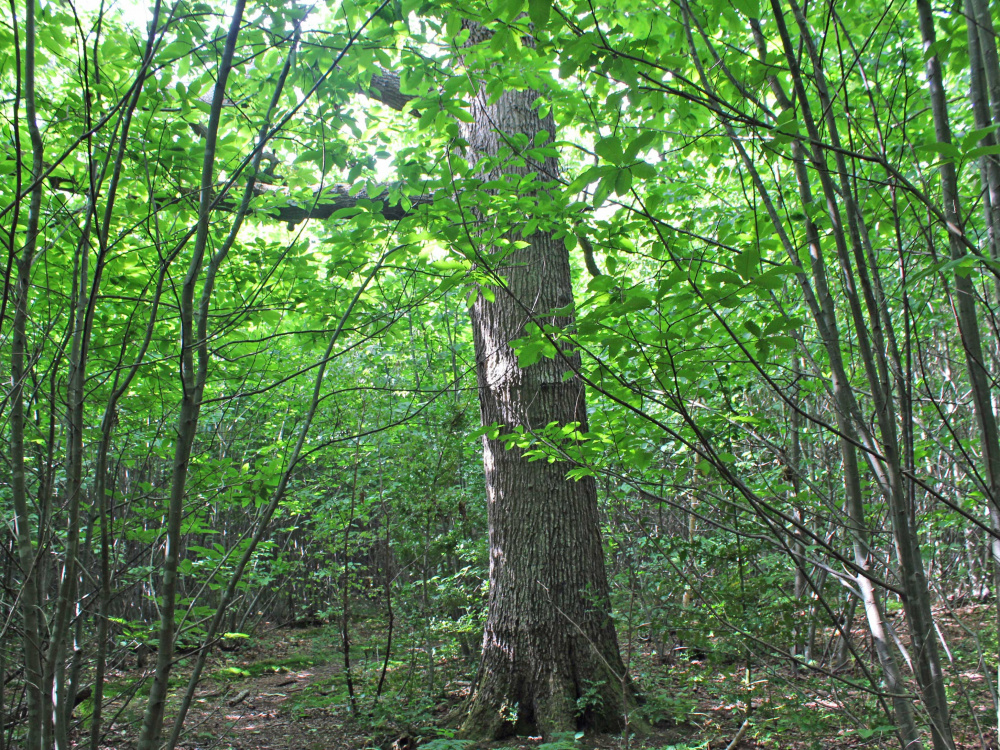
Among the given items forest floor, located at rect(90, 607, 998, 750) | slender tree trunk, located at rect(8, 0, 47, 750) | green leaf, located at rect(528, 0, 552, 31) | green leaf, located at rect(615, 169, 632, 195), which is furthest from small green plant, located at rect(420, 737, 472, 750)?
green leaf, located at rect(528, 0, 552, 31)

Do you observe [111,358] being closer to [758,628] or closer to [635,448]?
[635,448]

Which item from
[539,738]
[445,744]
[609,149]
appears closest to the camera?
[609,149]

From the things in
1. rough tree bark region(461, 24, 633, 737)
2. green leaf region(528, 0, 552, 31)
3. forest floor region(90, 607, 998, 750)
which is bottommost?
forest floor region(90, 607, 998, 750)

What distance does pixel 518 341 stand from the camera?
5.79 feet

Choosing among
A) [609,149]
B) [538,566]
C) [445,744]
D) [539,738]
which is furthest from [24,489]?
[539,738]

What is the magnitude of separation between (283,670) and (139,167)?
6.17m

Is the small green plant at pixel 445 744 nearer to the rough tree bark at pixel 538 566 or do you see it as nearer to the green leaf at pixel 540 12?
the rough tree bark at pixel 538 566

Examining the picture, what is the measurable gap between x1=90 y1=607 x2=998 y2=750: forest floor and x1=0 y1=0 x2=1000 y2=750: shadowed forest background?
0.04 metres

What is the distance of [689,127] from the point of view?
7.68 feet

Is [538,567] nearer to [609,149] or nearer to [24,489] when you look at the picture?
[24,489]

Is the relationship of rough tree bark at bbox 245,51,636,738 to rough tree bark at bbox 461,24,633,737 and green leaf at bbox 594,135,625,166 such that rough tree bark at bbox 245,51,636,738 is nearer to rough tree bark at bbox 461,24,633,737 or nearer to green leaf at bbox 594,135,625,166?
rough tree bark at bbox 461,24,633,737

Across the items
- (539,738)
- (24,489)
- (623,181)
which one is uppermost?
(623,181)

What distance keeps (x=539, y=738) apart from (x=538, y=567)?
903 mm

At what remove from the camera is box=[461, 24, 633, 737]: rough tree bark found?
11.2 ft
